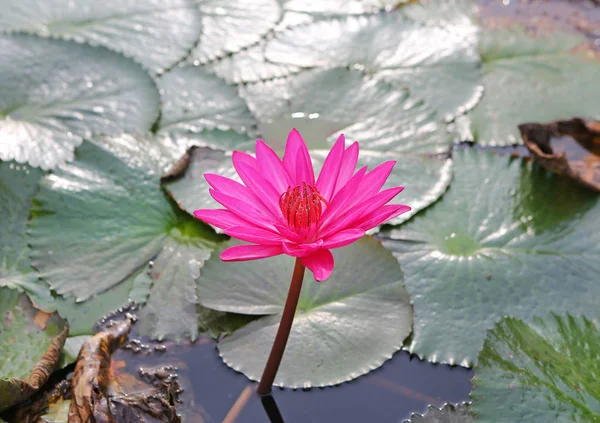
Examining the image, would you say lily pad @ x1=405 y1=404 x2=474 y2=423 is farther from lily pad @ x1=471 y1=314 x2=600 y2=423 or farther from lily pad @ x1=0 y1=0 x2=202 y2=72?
lily pad @ x1=0 y1=0 x2=202 y2=72

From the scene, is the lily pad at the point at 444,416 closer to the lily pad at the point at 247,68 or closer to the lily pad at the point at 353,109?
the lily pad at the point at 353,109

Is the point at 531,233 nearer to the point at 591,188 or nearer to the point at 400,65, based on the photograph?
the point at 591,188

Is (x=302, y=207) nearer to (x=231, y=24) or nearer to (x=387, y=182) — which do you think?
(x=387, y=182)

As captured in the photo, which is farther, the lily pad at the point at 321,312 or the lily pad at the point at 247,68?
the lily pad at the point at 247,68

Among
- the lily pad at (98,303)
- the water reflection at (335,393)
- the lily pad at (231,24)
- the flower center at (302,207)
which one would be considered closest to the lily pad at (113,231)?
the lily pad at (98,303)

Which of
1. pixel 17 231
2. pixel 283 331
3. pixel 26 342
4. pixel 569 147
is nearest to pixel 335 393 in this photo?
pixel 283 331

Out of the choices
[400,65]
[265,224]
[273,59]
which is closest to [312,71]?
[273,59]
